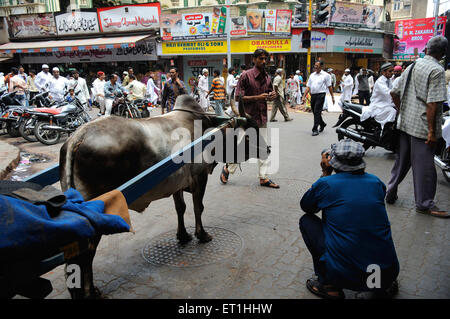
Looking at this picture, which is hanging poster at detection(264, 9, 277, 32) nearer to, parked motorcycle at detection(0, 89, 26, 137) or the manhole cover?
parked motorcycle at detection(0, 89, 26, 137)

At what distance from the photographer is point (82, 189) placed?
271 cm

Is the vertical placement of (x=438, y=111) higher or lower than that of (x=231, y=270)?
higher

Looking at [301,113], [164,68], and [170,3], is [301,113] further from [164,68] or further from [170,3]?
[170,3]

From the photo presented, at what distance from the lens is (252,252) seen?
358 cm

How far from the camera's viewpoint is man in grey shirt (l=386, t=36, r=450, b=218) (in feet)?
13.0

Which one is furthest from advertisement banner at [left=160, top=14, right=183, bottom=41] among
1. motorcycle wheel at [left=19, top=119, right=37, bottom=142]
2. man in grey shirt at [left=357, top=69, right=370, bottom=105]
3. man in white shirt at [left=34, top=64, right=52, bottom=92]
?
motorcycle wheel at [left=19, top=119, right=37, bottom=142]

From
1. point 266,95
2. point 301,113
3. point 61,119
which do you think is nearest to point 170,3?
point 301,113

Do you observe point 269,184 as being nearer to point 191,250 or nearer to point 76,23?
point 191,250

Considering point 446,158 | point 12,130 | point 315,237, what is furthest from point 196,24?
point 315,237

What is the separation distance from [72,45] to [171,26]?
6.76 metres

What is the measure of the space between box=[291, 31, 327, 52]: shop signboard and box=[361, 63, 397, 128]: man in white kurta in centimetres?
1551

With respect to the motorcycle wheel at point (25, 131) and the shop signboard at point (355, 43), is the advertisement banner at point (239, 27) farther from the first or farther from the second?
the motorcycle wheel at point (25, 131)

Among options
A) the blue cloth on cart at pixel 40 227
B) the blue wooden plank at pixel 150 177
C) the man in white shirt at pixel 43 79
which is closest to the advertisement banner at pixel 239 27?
the man in white shirt at pixel 43 79
